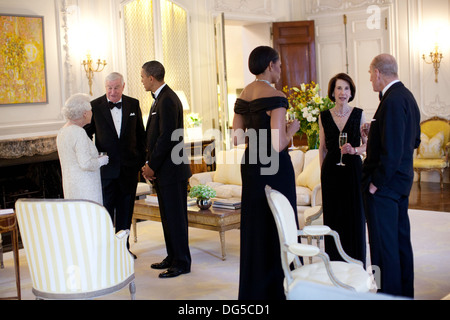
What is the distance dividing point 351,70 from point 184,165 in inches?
254

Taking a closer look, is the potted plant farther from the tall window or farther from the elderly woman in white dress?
the tall window

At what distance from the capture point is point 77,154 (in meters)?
4.29

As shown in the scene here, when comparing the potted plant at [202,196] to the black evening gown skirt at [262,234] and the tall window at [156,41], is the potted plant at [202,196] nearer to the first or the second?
the black evening gown skirt at [262,234]

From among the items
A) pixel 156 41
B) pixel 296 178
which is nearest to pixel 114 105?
pixel 296 178

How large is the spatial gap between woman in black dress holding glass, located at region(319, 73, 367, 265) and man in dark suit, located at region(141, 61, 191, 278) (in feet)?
4.19

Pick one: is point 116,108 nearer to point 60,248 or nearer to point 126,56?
point 60,248

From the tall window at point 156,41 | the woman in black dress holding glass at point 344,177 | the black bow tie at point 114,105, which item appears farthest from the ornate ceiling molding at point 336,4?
the black bow tie at point 114,105

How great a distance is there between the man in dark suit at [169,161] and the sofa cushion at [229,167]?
81.4 inches

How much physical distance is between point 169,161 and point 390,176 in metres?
2.10

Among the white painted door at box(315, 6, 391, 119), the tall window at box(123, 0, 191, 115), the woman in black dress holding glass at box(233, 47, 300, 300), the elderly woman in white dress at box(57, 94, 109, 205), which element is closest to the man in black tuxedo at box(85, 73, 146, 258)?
the elderly woman in white dress at box(57, 94, 109, 205)

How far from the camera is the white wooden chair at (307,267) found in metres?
3.15

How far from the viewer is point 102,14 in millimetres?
8438

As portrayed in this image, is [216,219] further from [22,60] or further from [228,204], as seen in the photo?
[22,60]

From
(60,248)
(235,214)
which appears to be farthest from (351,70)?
(60,248)
